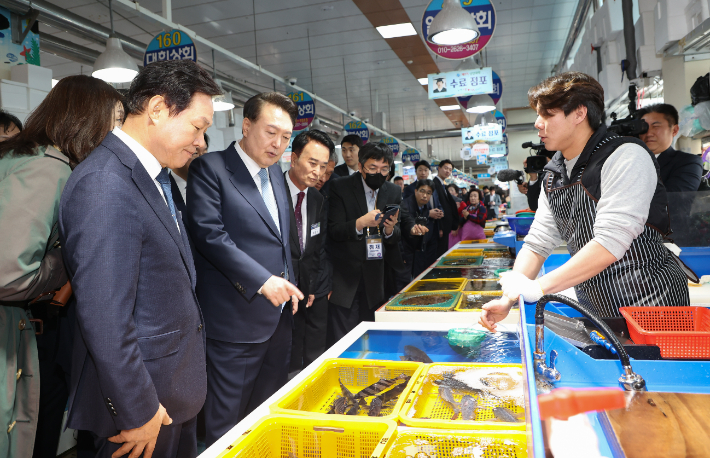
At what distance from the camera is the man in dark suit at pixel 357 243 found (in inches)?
145

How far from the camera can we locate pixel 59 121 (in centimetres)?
183

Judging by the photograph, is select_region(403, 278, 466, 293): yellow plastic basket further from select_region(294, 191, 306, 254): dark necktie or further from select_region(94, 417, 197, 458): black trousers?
select_region(94, 417, 197, 458): black trousers

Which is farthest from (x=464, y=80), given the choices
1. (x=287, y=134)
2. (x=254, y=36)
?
(x=287, y=134)

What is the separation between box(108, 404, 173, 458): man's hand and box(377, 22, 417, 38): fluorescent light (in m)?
8.04

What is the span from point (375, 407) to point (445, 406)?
226mm

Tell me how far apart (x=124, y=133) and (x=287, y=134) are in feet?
3.32

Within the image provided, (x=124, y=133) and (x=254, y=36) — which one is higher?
(x=254, y=36)

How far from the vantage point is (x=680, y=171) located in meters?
3.62

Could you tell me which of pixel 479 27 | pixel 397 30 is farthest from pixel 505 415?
pixel 397 30

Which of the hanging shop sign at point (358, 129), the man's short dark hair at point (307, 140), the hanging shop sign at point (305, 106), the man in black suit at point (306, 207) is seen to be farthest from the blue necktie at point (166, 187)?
the hanging shop sign at point (358, 129)

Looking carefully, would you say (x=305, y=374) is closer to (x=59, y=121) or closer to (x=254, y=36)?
(x=59, y=121)

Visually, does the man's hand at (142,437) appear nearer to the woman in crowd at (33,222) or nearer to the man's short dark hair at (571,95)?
the woman in crowd at (33,222)

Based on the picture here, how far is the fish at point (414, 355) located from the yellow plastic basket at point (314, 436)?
0.68 m

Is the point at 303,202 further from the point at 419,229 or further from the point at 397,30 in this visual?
the point at 397,30
